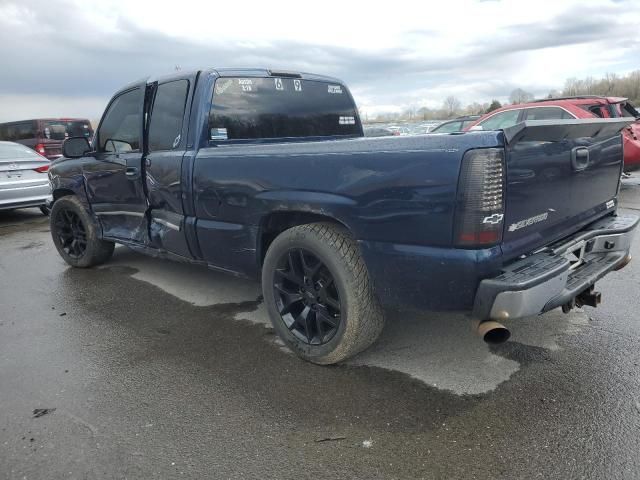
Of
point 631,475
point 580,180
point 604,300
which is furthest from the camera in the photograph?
point 604,300

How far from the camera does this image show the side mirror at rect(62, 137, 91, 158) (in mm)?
4887

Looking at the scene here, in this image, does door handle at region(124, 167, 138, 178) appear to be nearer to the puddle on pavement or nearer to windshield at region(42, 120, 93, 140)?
the puddle on pavement

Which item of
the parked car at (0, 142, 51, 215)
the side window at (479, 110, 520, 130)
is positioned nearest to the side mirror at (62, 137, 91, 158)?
the parked car at (0, 142, 51, 215)

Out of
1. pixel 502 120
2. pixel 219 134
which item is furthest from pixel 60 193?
pixel 502 120

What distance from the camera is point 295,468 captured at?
7.31 feet

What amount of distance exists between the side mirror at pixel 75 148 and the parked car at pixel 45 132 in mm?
10607

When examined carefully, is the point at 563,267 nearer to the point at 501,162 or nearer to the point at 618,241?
the point at 501,162

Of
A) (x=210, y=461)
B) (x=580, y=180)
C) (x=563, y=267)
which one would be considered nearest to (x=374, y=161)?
(x=563, y=267)

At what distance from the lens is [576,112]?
8094 millimetres

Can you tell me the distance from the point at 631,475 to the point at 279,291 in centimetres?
208

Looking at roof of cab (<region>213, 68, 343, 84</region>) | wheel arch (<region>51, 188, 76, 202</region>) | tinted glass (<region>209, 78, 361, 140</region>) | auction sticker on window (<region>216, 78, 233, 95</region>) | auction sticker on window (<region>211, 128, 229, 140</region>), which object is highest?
roof of cab (<region>213, 68, 343, 84</region>)

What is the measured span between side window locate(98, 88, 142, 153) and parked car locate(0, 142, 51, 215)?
4334mm

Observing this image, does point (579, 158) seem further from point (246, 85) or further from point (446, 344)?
point (246, 85)

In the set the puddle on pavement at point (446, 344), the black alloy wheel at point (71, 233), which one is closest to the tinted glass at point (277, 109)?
the puddle on pavement at point (446, 344)
